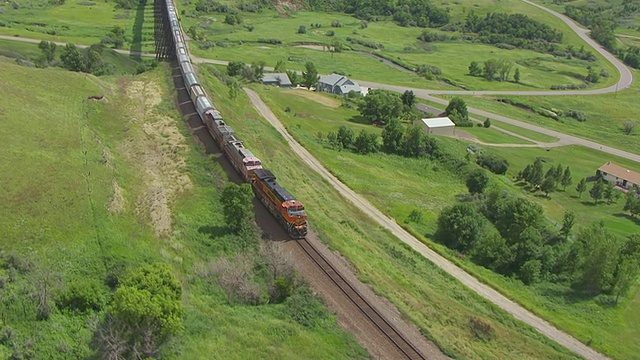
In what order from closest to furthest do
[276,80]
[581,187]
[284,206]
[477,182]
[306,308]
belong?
[306,308] < [284,206] < [477,182] < [581,187] < [276,80]

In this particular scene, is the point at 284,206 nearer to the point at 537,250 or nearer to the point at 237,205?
the point at 237,205

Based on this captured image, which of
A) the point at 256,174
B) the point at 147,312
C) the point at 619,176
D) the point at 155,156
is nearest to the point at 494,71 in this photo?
the point at 619,176

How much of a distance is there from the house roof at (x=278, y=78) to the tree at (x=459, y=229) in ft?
273

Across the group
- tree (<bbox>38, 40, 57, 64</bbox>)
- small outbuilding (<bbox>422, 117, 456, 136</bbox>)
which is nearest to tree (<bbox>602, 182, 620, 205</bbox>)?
small outbuilding (<bbox>422, 117, 456, 136</bbox>)

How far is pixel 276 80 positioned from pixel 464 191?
2749 inches

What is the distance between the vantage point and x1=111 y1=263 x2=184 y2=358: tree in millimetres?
28766

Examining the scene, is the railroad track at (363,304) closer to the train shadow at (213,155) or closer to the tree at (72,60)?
the train shadow at (213,155)

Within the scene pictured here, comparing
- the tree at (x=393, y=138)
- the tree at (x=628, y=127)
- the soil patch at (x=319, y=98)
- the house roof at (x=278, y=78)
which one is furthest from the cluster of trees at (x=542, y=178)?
the tree at (x=628, y=127)

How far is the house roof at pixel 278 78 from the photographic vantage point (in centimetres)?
13712

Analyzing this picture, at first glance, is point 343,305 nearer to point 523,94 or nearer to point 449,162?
point 449,162

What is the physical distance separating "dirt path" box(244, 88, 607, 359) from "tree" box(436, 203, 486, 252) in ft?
13.7

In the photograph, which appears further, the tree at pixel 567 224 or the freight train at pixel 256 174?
the tree at pixel 567 224

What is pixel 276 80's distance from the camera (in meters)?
138

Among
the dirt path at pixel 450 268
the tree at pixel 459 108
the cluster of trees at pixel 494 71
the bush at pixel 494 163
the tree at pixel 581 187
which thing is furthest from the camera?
the cluster of trees at pixel 494 71
